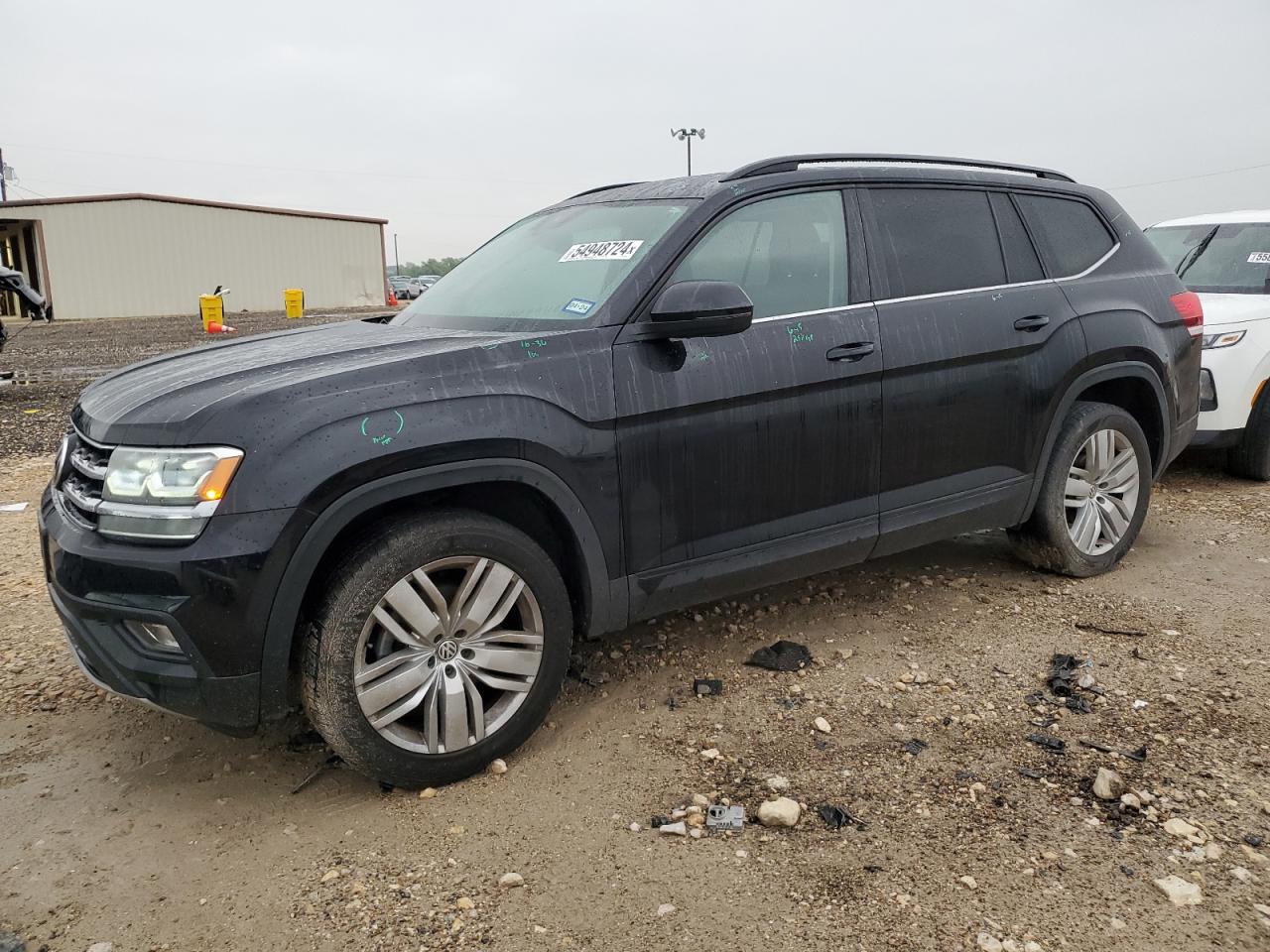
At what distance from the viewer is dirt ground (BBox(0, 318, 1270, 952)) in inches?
91.7

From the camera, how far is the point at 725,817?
2.74 meters

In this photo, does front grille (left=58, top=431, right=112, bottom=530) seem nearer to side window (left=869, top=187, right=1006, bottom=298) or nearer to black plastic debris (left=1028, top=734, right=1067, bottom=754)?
side window (left=869, top=187, right=1006, bottom=298)

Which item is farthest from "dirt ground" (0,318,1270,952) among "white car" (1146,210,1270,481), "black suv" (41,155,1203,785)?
"white car" (1146,210,1270,481)

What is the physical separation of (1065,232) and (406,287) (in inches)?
1959

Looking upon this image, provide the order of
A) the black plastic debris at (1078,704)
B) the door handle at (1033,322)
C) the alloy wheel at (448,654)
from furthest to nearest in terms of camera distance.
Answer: the door handle at (1033,322)
the black plastic debris at (1078,704)
the alloy wheel at (448,654)

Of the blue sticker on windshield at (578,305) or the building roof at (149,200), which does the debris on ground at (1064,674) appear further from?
the building roof at (149,200)

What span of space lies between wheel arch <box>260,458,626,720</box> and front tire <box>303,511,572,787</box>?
0.09 m

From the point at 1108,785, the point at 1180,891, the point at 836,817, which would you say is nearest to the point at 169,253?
the point at 836,817

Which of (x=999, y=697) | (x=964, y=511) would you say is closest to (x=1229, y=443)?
(x=964, y=511)

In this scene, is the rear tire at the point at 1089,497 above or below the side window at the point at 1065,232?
below

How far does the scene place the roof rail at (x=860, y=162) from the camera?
3565 millimetres

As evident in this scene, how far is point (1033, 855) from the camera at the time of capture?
8.24 ft

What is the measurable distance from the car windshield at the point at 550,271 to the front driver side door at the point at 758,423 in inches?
8.4

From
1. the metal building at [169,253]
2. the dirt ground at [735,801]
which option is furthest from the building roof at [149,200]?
the dirt ground at [735,801]
